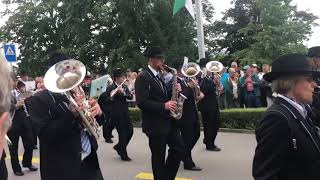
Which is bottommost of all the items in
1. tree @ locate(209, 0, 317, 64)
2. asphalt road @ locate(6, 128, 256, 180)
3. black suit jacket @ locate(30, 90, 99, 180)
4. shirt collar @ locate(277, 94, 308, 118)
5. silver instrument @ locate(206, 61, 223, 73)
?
asphalt road @ locate(6, 128, 256, 180)

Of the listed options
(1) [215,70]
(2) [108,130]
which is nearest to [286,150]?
(1) [215,70]

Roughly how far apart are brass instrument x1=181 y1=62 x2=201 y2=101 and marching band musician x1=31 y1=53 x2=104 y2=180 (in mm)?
4549

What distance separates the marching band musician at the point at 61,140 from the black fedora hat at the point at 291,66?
64.2 inches

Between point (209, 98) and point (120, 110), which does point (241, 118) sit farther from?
point (120, 110)

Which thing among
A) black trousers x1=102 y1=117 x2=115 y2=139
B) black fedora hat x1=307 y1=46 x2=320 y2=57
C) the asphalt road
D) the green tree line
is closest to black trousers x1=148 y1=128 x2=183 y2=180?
the asphalt road

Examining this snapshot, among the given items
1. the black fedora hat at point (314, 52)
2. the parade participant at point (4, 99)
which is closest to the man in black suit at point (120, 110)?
the black fedora hat at point (314, 52)

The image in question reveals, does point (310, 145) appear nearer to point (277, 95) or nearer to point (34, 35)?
point (277, 95)

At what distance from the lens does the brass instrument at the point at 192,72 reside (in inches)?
341

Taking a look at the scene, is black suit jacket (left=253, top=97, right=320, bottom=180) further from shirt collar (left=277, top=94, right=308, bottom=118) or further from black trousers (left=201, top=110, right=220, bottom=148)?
black trousers (left=201, top=110, right=220, bottom=148)

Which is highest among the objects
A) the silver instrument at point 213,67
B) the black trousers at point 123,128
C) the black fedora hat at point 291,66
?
the black fedora hat at point 291,66

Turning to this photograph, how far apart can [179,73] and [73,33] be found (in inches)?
918

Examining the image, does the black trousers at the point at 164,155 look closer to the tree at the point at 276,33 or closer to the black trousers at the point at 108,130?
the black trousers at the point at 108,130

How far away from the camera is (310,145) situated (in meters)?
3.10

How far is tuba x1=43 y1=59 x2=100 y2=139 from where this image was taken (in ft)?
12.9
